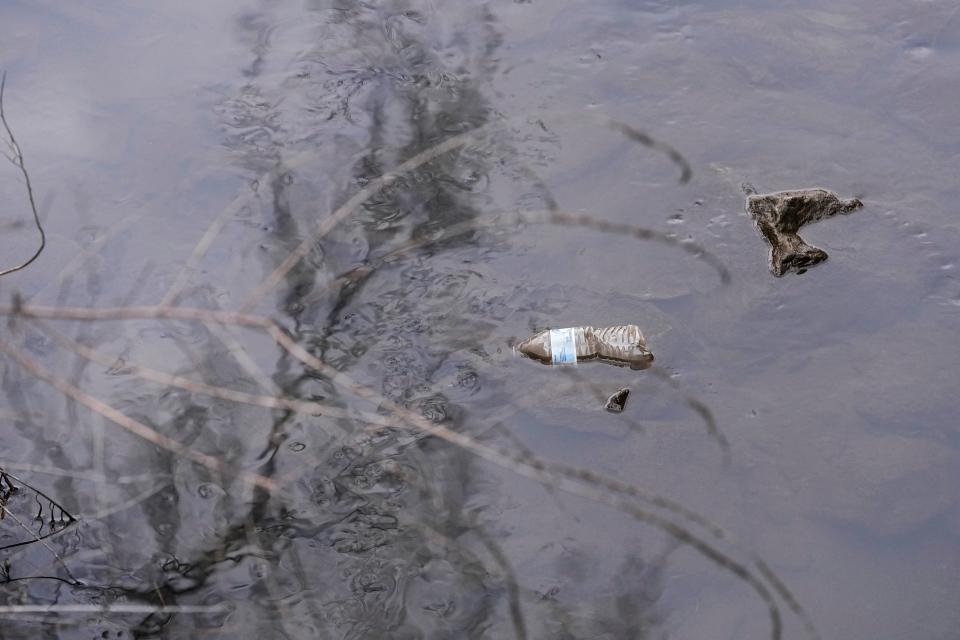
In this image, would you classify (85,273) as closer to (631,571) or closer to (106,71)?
(106,71)

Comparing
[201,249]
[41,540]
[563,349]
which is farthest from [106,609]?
[563,349]

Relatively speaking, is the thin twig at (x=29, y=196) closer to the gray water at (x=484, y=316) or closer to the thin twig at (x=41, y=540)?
the gray water at (x=484, y=316)

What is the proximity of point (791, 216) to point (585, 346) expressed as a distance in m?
0.96

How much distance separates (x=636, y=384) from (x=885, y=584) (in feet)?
3.14

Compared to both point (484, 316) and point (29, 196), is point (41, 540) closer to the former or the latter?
point (29, 196)

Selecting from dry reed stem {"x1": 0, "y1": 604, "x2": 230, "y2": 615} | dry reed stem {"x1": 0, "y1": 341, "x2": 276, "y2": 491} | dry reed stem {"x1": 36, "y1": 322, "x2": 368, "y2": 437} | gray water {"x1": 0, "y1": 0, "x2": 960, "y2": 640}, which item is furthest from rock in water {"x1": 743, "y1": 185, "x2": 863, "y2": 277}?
dry reed stem {"x1": 0, "y1": 604, "x2": 230, "y2": 615}

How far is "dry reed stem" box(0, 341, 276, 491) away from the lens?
293 centimetres

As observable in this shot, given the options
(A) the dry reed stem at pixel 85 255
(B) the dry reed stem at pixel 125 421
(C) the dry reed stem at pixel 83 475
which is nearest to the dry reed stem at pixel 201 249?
(A) the dry reed stem at pixel 85 255

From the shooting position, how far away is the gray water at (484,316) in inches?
106

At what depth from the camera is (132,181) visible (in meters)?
3.72

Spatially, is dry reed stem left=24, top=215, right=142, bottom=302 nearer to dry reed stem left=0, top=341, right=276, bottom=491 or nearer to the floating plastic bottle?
dry reed stem left=0, top=341, right=276, bottom=491

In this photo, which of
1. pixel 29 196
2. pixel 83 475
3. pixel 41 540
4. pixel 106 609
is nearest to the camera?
pixel 106 609

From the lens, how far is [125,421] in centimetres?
305

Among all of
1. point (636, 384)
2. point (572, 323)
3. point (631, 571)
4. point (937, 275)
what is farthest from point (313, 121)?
point (937, 275)
